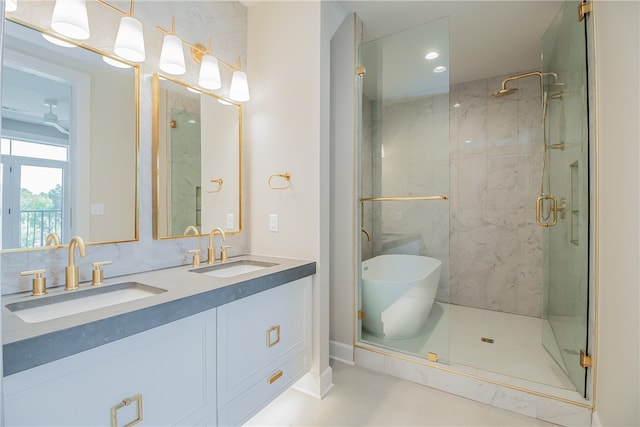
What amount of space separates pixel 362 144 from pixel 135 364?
6.63 ft

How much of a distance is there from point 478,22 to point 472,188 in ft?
5.83

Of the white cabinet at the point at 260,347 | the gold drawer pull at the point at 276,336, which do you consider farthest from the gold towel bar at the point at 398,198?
the gold drawer pull at the point at 276,336

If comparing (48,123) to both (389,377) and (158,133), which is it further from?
(389,377)

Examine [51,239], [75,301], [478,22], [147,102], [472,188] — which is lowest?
[75,301]

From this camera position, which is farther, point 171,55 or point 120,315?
point 171,55

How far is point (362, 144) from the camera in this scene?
2.46m

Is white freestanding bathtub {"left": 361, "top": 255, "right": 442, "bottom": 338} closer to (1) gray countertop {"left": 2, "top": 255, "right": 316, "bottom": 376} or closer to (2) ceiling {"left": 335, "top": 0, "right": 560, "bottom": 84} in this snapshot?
(1) gray countertop {"left": 2, "top": 255, "right": 316, "bottom": 376}

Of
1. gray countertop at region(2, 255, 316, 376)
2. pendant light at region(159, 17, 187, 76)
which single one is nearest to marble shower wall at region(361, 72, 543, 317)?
gray countertop at region(2, 255, 316, 376)

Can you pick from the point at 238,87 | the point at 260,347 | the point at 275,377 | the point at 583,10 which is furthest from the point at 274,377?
the point at 583,10

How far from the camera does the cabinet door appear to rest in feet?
2.71

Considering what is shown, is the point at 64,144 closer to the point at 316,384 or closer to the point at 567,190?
the point at 316,384

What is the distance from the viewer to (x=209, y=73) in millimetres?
1854

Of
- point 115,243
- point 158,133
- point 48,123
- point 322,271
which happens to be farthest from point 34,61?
point 322,271

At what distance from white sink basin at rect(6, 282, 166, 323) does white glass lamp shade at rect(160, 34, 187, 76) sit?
1161mm
